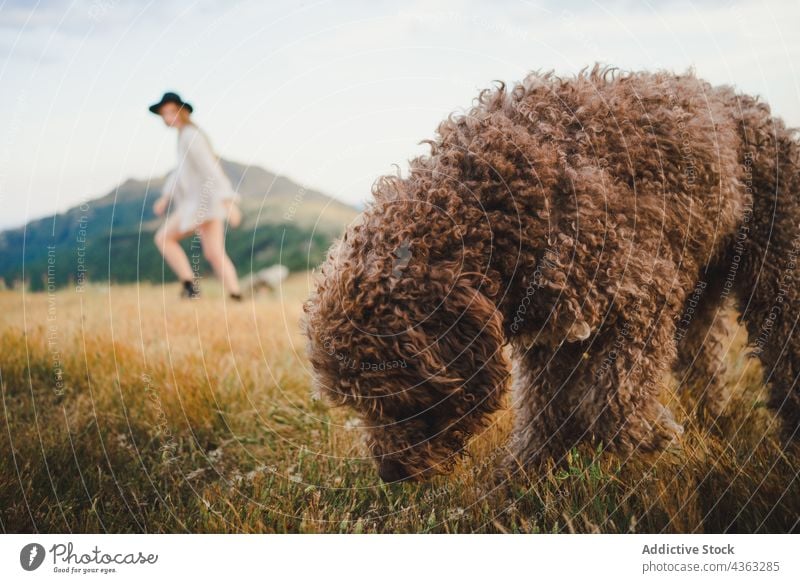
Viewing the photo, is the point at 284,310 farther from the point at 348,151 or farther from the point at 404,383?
the point at 404,383

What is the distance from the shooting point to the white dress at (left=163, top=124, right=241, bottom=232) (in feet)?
12.0

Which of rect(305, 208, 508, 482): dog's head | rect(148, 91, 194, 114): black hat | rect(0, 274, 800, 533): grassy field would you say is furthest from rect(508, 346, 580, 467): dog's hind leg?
rect(148, 91, 194, 114): black hat

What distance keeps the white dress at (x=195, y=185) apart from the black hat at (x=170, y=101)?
0.61 feet

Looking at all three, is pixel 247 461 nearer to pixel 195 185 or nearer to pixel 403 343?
pixel 403 343

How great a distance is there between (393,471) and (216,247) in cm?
259

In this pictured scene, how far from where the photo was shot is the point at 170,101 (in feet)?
10.7

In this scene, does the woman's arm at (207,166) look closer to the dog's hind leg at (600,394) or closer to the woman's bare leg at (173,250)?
the woman's bare leg at (173,250)

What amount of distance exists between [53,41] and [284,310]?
9.00ft

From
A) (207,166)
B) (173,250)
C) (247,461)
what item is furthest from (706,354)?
(173,250)

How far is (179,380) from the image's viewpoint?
368 centimetres
